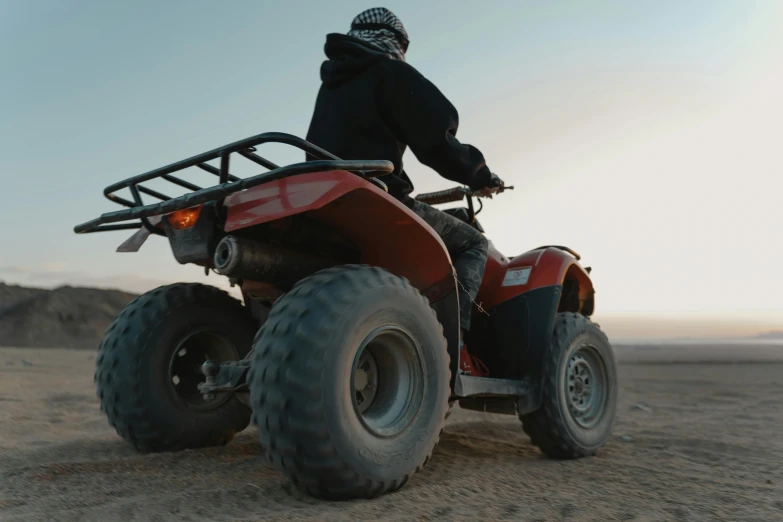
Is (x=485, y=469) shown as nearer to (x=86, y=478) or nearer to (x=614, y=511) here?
(x=614, y=511)

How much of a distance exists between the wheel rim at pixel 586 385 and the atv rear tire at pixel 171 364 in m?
1.97

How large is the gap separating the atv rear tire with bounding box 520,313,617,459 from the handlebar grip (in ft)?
3.34

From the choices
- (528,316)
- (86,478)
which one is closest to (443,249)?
(528,316)

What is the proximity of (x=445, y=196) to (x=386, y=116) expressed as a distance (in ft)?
3.92

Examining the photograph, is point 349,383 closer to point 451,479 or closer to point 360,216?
point 360,216

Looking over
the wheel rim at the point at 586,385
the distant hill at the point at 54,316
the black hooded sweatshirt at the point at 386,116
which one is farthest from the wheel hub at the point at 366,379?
the distant hill at the point at 54,316

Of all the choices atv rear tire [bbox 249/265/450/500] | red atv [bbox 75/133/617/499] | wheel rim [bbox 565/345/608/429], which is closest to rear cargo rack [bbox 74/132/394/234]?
red atv [bbox 75/133/617/499]

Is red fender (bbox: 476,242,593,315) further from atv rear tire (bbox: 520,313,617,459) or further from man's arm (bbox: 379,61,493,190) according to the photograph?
man's arm (bbox: 379,61,493,190)

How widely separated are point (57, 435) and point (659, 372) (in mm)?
11212

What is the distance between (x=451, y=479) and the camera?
3.20 metres

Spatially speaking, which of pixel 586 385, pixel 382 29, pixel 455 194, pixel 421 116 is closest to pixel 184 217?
pixel 421 116

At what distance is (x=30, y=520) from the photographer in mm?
2432

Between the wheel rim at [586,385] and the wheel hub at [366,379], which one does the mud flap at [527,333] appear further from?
the wheel hub at [366,379]

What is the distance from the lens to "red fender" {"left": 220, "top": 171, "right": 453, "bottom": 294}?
267 cm
